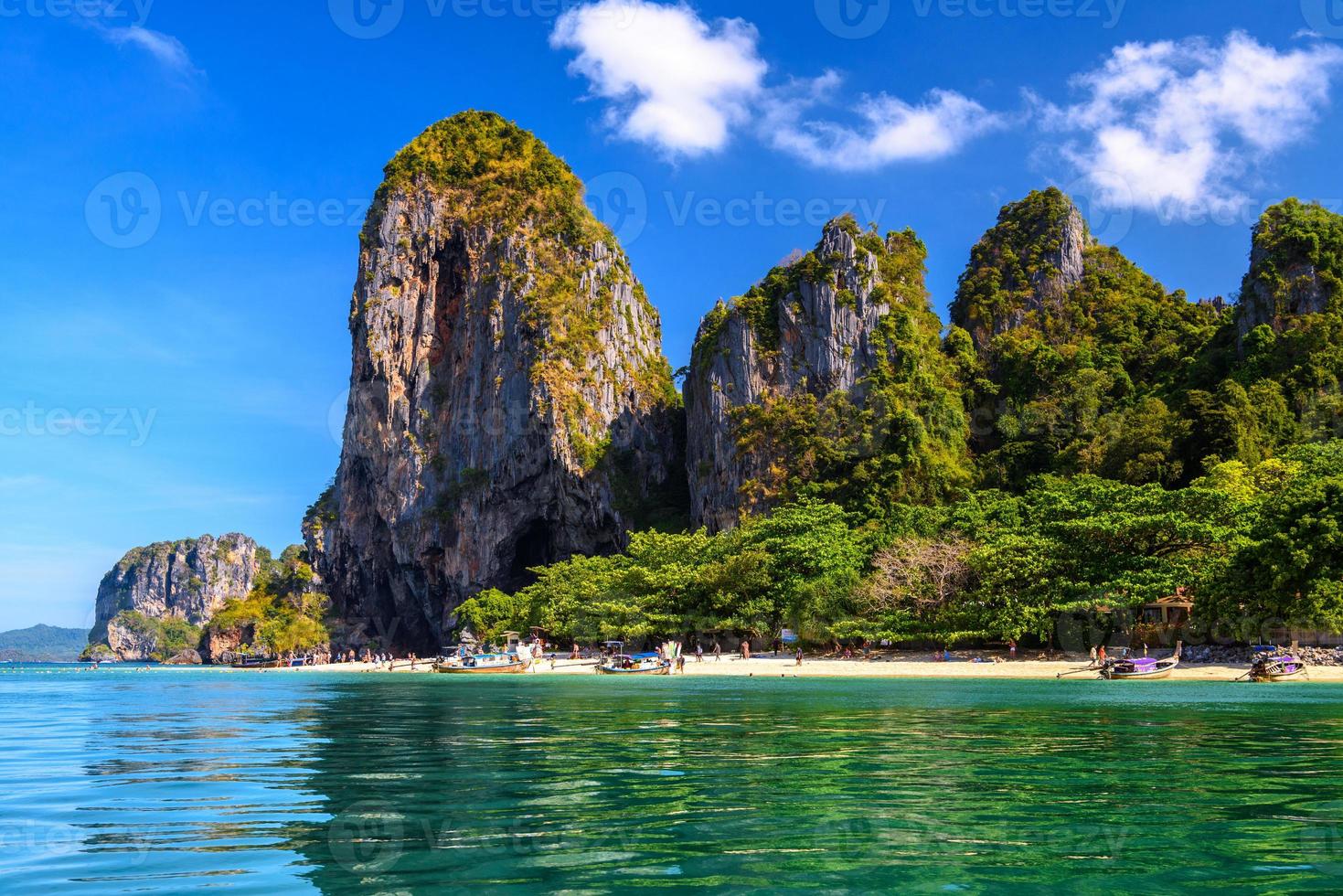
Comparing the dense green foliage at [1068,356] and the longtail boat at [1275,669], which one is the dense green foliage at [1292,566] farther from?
the dense green foliage at [1068,356]

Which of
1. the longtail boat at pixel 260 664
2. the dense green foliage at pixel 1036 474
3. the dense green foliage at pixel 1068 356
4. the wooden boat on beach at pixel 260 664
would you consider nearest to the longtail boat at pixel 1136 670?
the dense green foliage at pixel 1036 474

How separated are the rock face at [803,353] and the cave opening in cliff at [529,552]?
16.8 m

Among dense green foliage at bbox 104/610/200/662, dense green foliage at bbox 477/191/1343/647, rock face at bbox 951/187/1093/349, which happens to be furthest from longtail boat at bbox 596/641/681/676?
dense green foliage at bbox 104/610/200/662

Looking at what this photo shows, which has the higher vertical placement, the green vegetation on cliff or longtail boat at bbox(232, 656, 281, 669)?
the green vegetation on cliff

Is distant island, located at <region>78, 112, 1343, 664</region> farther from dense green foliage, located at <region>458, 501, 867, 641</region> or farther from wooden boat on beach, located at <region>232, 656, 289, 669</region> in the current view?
wooden boat on beach, located at <region>232, 656, 289, 669</region>

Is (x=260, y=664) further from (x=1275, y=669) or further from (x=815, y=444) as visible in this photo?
(x=1275, y=669)

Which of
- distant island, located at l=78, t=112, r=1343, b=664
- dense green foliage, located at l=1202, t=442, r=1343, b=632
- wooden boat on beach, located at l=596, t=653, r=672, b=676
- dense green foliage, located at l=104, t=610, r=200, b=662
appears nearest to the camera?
dense green foliage, located at l=1202, t=442, r=1343, b=632

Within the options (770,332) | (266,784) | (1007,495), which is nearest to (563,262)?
(770,332)

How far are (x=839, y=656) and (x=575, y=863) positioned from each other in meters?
40.5

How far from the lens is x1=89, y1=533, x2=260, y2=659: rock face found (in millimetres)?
185625

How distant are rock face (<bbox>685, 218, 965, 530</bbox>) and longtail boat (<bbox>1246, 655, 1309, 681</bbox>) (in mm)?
37715

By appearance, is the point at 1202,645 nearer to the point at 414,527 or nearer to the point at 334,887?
the point at 334,887

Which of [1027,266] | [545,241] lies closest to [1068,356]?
[1027,266]

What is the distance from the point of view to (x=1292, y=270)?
200 feet
